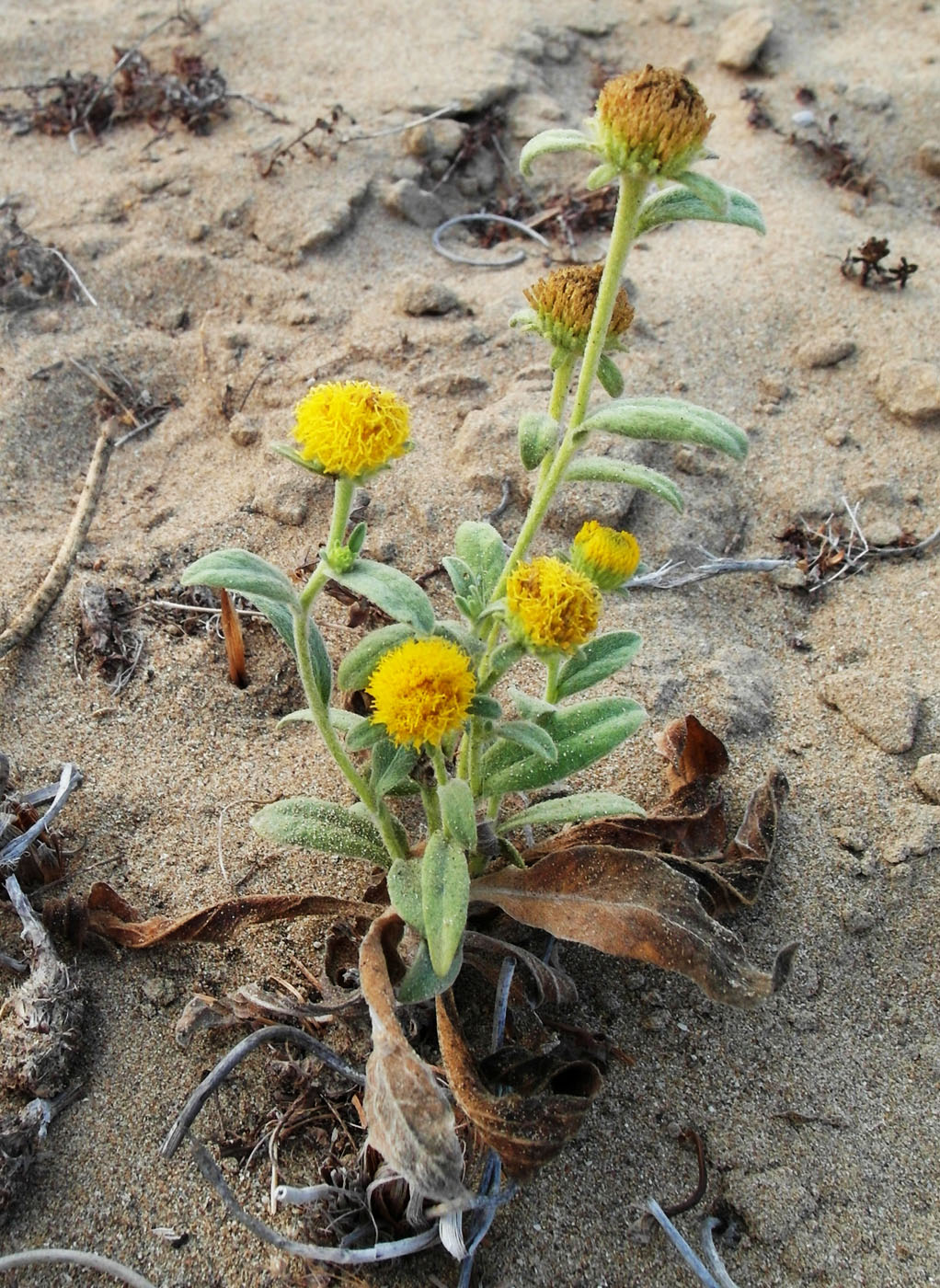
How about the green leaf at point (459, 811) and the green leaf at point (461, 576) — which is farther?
the green leaf at point (461, 576)

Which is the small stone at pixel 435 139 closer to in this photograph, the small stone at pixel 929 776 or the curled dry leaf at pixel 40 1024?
the small stone at pixel 929 776

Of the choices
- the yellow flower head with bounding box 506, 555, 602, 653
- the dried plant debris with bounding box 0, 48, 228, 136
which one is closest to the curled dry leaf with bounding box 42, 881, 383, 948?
the yellow flower head with bounding box 506, 555, 602, 653

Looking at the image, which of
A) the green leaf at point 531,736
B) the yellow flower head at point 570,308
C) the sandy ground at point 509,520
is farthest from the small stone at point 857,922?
the yellow flower head at point 570,308

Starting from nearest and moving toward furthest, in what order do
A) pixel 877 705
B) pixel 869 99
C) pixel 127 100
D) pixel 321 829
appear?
1. pixel 321 829
2. pixel 877 705
3. pixel 127 100
4. pixel 869 99

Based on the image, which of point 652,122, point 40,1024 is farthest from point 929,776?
point 40,1024

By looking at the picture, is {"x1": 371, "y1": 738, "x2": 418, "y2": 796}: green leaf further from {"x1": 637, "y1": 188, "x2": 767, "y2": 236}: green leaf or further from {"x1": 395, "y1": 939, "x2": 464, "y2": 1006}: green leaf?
{"x1": 637, "y1": 188, "x2": 767, "y2": 236}: green leaf

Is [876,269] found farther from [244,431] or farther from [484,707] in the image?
[484,707]

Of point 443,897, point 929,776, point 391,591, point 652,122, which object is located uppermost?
point 652,122
